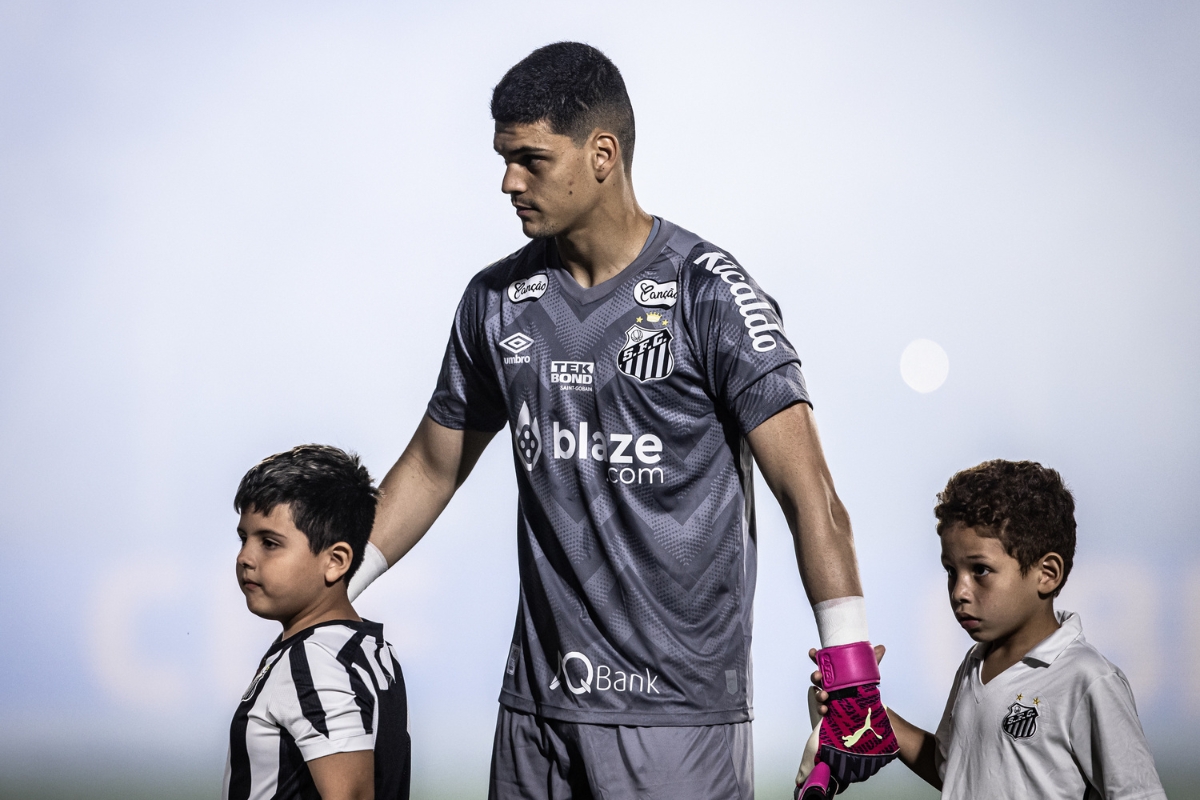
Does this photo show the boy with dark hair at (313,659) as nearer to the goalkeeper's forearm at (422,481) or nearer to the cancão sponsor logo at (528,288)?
the goalkeeper's forearm at (422,481)

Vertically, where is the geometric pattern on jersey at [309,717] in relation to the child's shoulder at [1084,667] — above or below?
above

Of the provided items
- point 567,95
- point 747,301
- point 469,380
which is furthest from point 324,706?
point 567,95

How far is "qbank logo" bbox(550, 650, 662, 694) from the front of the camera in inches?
68.2

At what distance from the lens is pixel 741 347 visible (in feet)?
5.50

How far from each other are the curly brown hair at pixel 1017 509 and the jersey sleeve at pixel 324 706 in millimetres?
874

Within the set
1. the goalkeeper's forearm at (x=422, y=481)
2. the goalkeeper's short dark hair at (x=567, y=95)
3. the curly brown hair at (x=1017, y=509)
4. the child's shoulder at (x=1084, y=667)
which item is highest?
the goalkeeper's short dark hair at (x=567, y=95)

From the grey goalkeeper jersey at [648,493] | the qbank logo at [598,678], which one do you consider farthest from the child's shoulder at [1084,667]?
the qbank logo at [598,678]

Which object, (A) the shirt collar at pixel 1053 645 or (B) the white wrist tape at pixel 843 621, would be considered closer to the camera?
(B) the white wrist tape at pixel 843 621

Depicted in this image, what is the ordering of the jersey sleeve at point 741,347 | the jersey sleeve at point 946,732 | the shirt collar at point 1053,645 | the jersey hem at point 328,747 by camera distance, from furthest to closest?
the jersey sleeve at point 946,732 → the shirt collar at point 1053,645 → the jersey sleeve at point 741,347 → the jersey hem at point 328,747

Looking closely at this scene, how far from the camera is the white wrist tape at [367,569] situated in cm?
191

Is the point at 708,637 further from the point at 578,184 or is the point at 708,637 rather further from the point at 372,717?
the point at 578,184

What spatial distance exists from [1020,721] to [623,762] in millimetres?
542

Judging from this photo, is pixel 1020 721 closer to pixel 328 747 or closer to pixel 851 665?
pixel 851 665

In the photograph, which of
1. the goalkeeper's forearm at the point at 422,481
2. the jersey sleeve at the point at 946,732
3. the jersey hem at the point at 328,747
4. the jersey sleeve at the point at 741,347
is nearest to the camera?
the jersey hem at the point at 328,747
